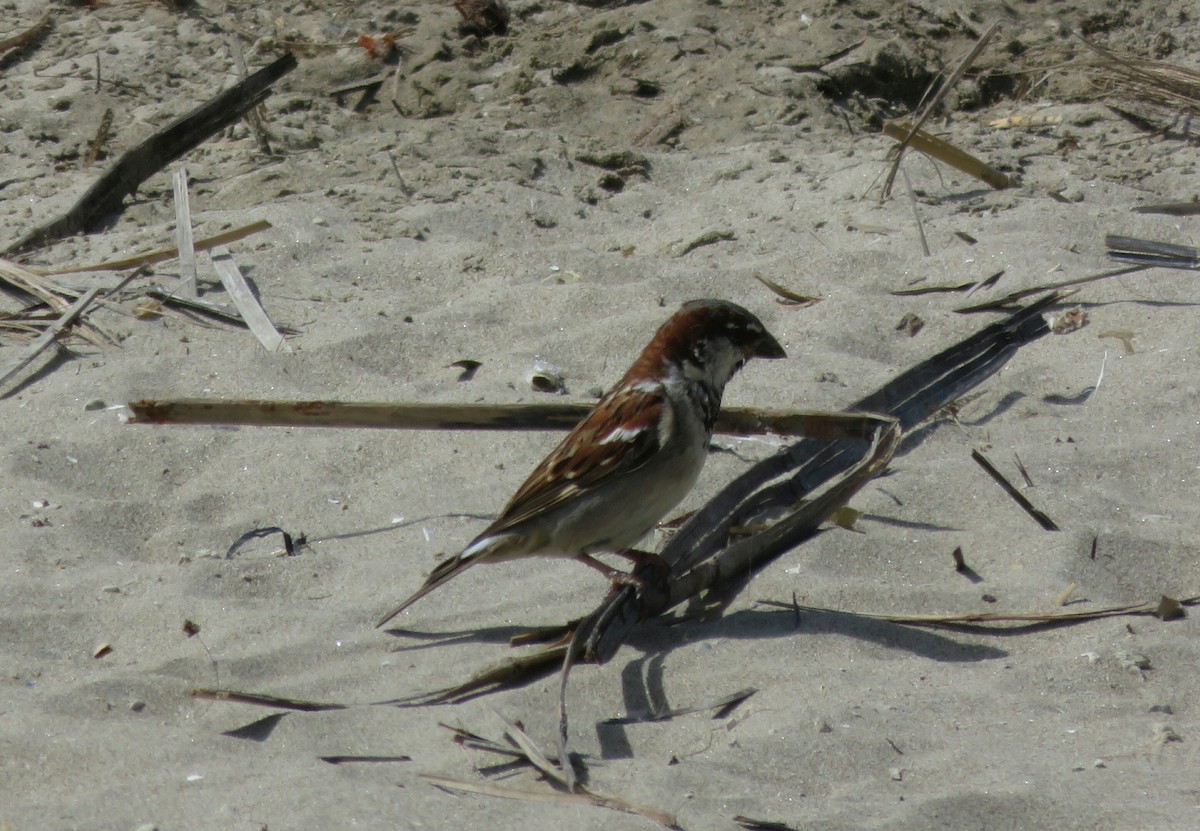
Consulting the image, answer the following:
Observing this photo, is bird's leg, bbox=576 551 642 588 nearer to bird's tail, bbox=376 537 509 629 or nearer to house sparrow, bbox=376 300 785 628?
house sparrow, bbox=376 300 785 628

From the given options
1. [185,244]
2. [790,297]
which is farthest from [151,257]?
[790,297]

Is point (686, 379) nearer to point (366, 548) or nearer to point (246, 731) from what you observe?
point (366, 548)

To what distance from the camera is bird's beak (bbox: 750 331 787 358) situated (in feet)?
13.6

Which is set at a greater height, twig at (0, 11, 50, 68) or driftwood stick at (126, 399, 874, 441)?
driftwood stick at (126, 399, 874, 441)

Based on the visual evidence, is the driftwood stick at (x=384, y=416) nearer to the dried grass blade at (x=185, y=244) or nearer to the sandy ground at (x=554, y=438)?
the sandy ground at (x=554, y=438)

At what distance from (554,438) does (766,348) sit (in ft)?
2.96

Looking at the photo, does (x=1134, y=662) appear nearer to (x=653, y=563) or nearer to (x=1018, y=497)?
(x=1018, y=497)

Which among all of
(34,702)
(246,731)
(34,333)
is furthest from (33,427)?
(246,731)

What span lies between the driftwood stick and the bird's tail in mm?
406

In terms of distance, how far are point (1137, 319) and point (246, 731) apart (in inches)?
137

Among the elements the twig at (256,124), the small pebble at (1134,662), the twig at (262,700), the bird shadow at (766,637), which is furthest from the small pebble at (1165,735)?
the twig at (256,124)

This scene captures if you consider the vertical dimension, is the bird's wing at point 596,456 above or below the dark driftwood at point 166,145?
above

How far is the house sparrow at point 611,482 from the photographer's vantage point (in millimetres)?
3713

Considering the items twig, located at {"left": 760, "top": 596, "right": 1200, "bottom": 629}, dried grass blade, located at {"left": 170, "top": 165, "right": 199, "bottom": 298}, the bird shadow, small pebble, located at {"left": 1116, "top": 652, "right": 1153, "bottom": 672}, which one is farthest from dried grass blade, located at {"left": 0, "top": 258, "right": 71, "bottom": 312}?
small pebble, located at {"left": 1116, "top": 652, "right": 1153, "bottom": 672}
